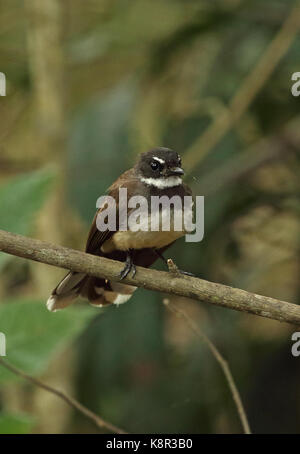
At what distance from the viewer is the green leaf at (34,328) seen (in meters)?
3.04

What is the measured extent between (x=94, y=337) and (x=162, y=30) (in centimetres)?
216

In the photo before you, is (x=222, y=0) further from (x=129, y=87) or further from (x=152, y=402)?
(x=152, y=402)

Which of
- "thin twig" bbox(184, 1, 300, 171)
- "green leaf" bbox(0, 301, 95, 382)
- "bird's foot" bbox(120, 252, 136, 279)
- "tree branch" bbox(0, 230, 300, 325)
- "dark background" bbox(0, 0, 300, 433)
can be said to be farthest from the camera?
"thin twig" bbox(184, 1, 300, 171)

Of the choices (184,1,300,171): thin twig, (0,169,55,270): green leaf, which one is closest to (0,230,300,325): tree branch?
(0,169,55,270): green leaf

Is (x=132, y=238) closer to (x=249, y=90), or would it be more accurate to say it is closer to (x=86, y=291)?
(x=86, y=291)

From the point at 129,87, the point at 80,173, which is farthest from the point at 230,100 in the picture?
the point at 80,173

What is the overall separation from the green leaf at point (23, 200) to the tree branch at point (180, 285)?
1.79 feet

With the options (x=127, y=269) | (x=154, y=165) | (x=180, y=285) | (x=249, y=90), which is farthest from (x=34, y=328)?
(x=249, y=90)

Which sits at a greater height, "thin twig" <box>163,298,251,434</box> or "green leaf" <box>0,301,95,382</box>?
"green leaf" <box>0,301,95,382</box>

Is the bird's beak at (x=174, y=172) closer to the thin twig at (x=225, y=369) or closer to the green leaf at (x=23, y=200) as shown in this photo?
the green leaf at (x=23, y=200)

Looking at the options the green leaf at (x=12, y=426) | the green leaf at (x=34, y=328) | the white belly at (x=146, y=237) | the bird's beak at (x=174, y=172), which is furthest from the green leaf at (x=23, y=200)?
the green leaf at (x=12, y=426)

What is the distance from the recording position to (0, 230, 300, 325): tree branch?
260cm

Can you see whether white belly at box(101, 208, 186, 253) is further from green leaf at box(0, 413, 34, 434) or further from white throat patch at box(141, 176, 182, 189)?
green leaf at box(0, 413, 34, 434)

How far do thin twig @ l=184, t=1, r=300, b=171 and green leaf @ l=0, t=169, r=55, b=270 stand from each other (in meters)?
1.66
